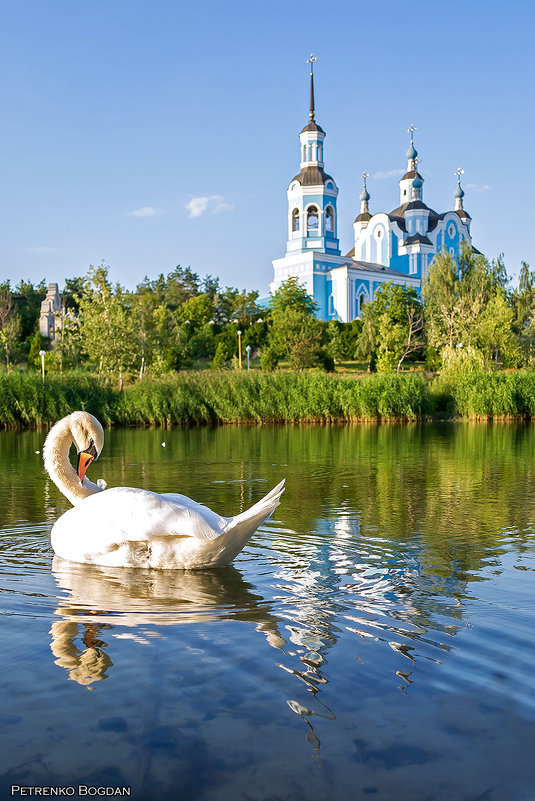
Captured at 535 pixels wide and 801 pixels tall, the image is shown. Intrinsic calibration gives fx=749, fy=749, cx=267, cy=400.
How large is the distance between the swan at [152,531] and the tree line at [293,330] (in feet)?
89.3

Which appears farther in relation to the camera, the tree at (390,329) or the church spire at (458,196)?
the church spire at (458,196)

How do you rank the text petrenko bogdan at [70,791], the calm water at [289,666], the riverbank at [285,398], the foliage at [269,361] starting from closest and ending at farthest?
the text petrenko bogdan at [70,791] → the calm water at [289,666] → the riverbank at [285,398] → the foliage at [269,361]

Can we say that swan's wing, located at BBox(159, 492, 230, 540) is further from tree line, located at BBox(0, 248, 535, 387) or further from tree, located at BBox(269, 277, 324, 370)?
tree, located at BBox(269, 277, 324, 370)

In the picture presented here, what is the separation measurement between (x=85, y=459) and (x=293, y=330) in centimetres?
4337

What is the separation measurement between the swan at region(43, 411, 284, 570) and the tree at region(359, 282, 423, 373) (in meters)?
36.6

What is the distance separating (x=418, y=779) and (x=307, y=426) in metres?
23.4

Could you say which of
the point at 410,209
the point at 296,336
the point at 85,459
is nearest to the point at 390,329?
the point at 296,336

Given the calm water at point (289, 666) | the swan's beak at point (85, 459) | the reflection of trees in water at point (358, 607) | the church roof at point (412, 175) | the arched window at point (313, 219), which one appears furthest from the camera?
the church roof at point (412, 175)

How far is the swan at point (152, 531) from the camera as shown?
5.04m

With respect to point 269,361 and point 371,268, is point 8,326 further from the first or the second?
point 371,268

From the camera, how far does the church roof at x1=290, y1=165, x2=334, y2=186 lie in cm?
6881

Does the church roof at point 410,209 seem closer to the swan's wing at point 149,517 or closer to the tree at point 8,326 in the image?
the tree at point 8,326

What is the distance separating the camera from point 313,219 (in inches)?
2773

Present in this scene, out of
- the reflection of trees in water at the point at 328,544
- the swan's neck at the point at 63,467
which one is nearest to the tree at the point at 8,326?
the reflection of trees in water at the point at 328,544
